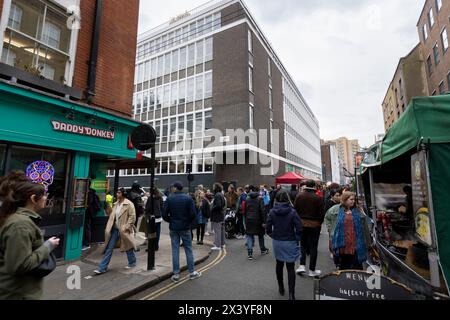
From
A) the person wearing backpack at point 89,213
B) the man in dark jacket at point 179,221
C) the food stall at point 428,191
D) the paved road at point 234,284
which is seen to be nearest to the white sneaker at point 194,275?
the man in dark jacket at point 179,221

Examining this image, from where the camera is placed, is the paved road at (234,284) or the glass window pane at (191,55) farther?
the glass window pane at (191,55)

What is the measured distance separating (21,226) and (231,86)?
24.3 meters

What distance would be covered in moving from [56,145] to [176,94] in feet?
75.2

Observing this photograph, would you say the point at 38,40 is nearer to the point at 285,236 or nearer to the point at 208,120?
the point at 285,236

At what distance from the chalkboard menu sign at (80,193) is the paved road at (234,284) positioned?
11.1ft

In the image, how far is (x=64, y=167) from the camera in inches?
261

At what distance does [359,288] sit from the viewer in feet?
7.55

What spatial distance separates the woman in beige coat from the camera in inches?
211

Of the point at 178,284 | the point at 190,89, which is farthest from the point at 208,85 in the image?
the point at 178,284

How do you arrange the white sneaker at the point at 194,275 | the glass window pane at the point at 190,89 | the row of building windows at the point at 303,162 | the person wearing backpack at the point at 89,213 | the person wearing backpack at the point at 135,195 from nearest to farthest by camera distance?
the white sneaker at the point at 194,275 → the person wearing backpack at the point at 89,213 → the person wearing backpack at the point at 135,195 → the glass window pane at the point at 190,89 → the row of building windows at the point at 303,162

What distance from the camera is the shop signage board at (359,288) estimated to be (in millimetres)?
2168

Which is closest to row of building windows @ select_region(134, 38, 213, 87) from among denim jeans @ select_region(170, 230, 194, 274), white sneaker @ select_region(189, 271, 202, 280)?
denim jeans @ select_region(170, 230, 194, 274)

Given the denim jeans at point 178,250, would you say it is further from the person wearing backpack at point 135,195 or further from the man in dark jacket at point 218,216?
the person wearing backpack at point 135,195

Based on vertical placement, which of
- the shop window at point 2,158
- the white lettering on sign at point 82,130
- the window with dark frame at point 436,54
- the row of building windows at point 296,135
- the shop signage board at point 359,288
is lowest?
the shop signage board at point 359,288
